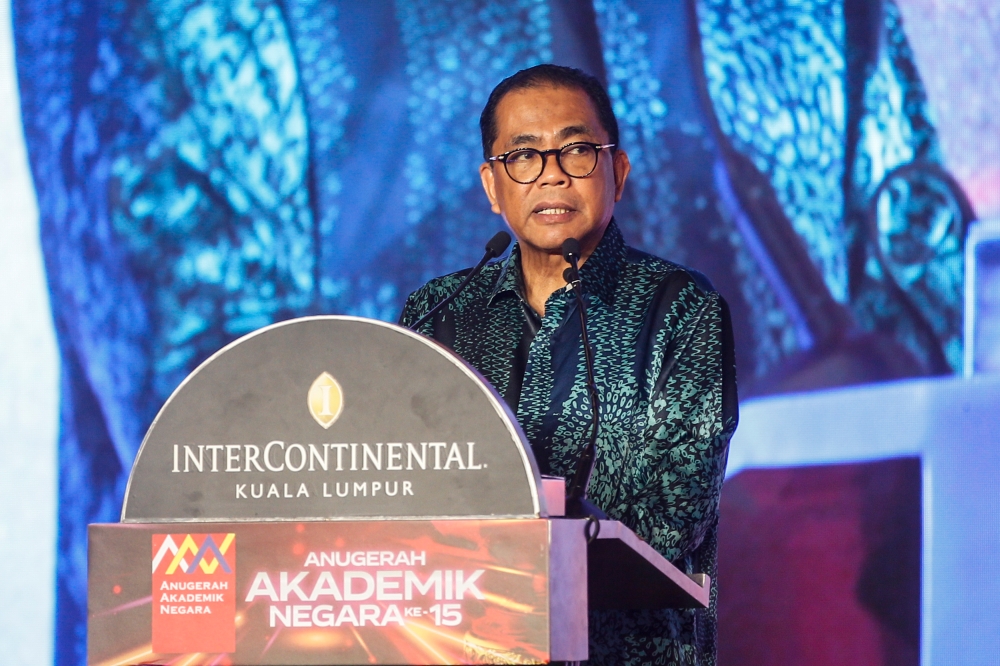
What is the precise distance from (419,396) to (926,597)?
1.99 meters

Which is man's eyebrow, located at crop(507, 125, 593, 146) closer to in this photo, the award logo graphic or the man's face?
the man's face

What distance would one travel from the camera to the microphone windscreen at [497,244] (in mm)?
1710

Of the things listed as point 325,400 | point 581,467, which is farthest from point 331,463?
point 581,467

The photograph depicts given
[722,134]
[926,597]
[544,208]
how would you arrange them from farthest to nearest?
[722,134]
[926,597]
[544,208]

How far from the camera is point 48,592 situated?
299 centimetres

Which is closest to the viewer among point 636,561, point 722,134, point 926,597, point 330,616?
point 330,616

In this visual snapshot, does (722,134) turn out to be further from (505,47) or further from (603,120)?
(603,120)

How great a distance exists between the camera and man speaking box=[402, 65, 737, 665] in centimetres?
165

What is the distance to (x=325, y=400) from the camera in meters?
1.19

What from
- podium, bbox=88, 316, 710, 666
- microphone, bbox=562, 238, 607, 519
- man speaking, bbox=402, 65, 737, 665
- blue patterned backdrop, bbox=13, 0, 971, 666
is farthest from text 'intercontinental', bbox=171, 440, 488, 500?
blue patterned backdrop, bbox=13, 0, 971, 666

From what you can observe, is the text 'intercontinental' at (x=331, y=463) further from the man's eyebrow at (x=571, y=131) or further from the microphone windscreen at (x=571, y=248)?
the man's eyebrow at (x=571, y=131)

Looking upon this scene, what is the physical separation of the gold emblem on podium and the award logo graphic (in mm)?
146

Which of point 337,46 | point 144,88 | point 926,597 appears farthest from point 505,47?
point 926,597

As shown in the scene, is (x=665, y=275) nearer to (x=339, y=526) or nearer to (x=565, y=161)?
(x=565, y=161)
